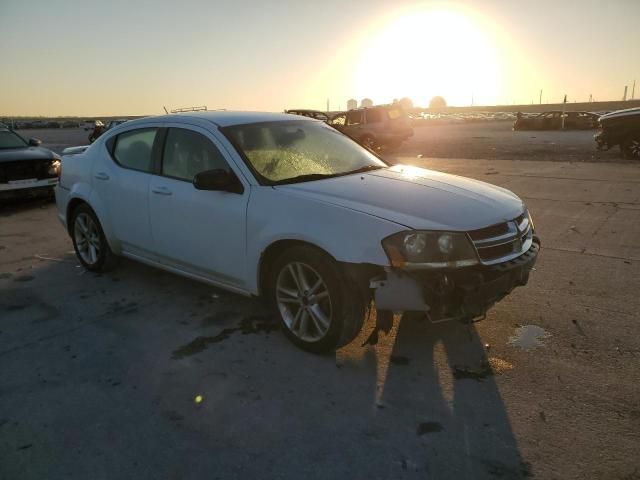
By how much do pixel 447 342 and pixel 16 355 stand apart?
10.1 ft

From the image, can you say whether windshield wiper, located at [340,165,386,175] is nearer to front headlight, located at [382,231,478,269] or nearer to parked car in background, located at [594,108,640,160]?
front headlight, located at [382,231,478,269]

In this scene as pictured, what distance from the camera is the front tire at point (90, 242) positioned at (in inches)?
207

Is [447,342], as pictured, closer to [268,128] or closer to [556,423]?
[556,423]

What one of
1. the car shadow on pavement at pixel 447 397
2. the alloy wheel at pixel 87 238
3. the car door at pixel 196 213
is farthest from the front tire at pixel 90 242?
the car shadow on pavement at pixel 447 397

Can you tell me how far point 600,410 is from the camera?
283cm

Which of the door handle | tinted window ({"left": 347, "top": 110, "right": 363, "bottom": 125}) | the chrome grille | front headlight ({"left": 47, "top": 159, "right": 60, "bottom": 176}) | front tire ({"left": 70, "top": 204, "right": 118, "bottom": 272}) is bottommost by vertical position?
front tire ({"left": 70, "top": 204, "right": 118, "bottom": 272})

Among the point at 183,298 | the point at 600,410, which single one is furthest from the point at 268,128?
the point at 600,410

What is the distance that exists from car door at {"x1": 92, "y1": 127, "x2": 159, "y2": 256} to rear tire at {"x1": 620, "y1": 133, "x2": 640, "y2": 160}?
48.1 feet

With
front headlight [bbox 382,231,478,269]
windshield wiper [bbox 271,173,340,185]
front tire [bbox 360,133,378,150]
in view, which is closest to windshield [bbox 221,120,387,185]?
windshield wiper [bbox 271,173,340,185]

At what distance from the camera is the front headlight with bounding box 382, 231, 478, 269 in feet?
10.1

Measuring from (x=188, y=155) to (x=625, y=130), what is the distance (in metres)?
14.8

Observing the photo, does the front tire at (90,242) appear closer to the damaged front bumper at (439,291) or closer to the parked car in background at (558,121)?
the damaged front bumper at (439,291)

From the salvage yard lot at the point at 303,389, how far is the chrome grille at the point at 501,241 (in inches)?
27.4

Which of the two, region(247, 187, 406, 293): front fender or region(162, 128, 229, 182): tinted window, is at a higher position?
region(162, 128, 229, 182): tinted window
